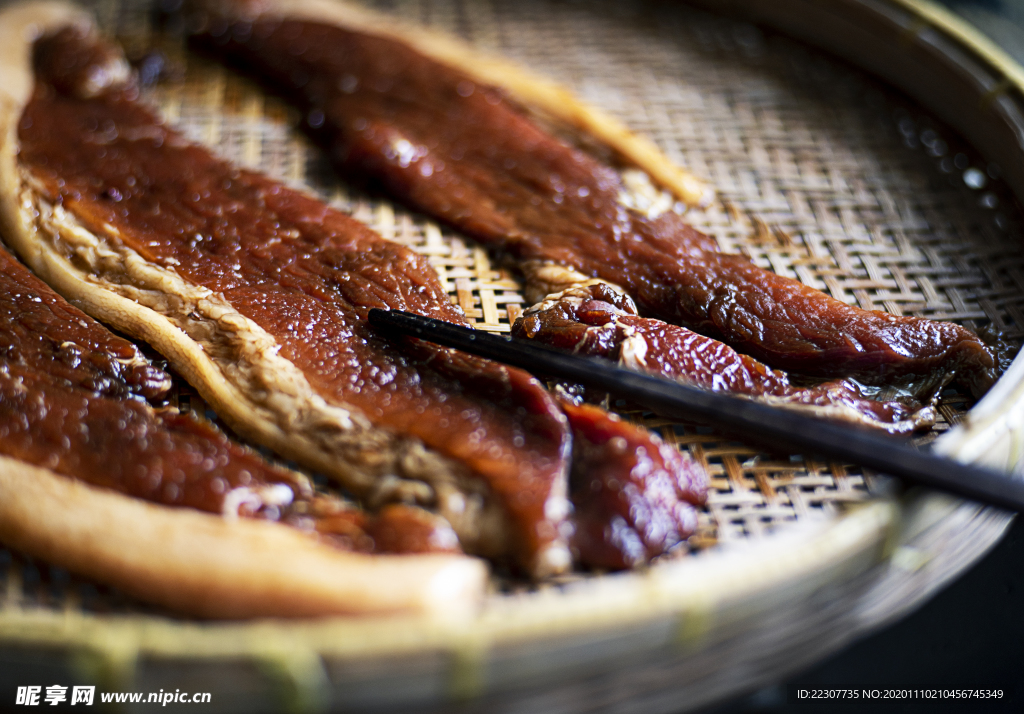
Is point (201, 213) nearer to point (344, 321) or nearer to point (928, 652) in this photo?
point (344, 321)

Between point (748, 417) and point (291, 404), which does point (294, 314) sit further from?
point (748, 417)

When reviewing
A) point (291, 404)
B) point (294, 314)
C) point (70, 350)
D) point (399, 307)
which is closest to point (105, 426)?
point (70, 350)

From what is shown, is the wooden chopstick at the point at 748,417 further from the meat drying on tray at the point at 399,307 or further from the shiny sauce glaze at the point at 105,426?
the shiny sauce glaze at the point at 105,426

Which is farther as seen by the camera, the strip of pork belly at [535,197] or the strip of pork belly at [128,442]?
the strip of pork belly at [535,197]

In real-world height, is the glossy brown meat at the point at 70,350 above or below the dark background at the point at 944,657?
below

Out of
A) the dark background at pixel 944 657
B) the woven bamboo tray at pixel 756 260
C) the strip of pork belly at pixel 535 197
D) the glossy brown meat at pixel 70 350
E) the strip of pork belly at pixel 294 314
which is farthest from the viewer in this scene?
the strip of pork belly at pixel 535 197

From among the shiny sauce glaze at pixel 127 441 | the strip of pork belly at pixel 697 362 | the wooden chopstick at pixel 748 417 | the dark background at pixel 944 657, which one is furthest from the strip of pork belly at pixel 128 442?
the dark background at pixel 944 657

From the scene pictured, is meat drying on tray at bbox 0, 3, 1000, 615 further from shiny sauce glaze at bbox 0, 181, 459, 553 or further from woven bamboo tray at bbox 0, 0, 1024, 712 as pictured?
woven bamboo tray at bbox 0, 0, 1024, 712
